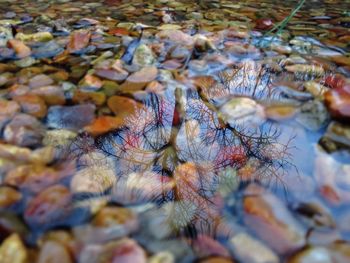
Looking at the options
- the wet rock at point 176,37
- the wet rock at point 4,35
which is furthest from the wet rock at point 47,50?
the wet rock at point 176,37

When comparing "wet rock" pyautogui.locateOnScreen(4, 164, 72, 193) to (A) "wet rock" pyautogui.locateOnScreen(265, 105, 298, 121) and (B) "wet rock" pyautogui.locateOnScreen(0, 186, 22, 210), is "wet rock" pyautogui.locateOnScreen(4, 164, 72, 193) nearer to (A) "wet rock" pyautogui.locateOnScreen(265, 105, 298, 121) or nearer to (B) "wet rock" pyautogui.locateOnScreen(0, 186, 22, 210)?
(B) "wet rock" pyautogui.locateOnScreen(0, 186, 22, 210)

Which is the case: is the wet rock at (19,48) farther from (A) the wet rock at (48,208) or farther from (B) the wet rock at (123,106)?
(A) the wet rock at (48,208)

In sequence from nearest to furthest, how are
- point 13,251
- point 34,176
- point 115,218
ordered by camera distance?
point 13,251, point 115,218, point 34,176

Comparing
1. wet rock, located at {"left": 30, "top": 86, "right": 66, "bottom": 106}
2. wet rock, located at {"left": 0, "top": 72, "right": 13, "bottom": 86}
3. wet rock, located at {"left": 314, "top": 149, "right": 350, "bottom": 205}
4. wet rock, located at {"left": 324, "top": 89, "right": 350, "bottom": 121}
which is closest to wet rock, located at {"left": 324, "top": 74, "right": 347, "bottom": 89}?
wet rock, located at {"left": 324, "top": 89, "right": 350, "bottom": 121}

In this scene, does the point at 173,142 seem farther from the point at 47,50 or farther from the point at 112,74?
the point at 47,50

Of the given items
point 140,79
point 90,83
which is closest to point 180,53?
point 140,79
